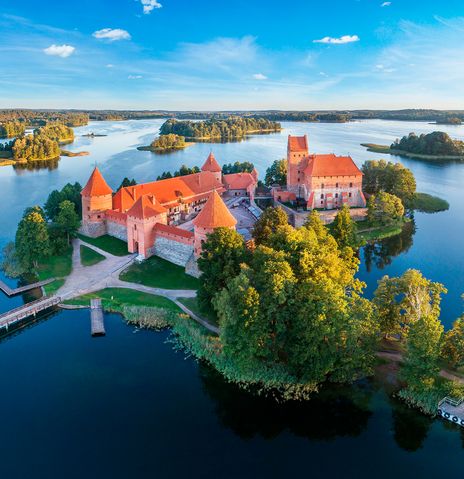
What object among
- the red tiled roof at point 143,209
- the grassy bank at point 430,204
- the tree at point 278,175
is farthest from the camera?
the tree at point 278,175

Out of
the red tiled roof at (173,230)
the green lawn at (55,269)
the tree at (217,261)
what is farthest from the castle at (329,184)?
the green lawn at (55,269)

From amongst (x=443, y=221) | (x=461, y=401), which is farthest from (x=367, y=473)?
(x=443, y=221)

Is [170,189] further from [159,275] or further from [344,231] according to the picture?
[344,231]

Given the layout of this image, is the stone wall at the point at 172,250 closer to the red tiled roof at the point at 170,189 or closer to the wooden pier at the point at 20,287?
the red tiled roof at the point at 170,189

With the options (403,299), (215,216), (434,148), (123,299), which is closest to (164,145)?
(434,148)

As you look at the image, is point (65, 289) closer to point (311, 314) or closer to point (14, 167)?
point (311, 314)

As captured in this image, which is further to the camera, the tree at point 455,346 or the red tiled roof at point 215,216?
the red tiled roof at point 215,216
